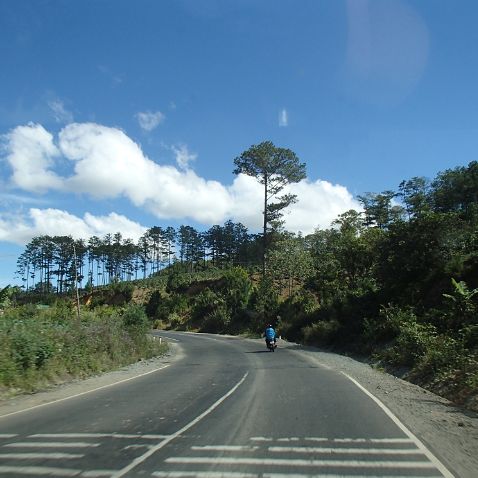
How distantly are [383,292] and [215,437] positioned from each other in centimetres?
2867

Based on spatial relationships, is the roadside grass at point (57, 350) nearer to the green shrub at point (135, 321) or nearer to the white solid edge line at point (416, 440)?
the green shrub at point (135, 321)

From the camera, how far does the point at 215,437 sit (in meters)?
8.37

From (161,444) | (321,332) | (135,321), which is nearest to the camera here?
(161,444)

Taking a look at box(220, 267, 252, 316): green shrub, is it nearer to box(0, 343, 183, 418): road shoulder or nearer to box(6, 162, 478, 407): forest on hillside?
box(6, 162, 478, 407): forest on hillside

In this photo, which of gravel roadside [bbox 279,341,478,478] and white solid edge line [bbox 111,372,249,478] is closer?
white solid edge line [bbox 111,372,249,478]

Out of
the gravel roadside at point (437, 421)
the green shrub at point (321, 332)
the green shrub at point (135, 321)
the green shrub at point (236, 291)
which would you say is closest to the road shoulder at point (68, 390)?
the green shrub at point (135, 321)

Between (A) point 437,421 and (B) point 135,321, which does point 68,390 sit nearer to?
(A) point 437,421

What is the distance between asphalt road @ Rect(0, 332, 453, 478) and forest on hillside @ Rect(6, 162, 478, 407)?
19.2 ft

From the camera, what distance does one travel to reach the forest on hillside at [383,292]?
2216 cm

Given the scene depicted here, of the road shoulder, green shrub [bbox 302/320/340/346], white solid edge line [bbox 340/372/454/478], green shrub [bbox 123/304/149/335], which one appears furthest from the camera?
green shrub [bbox 302/320/340/346]

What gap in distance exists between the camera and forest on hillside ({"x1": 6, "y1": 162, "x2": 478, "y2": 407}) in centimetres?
2216

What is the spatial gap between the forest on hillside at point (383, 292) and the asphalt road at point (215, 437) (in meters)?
5.85

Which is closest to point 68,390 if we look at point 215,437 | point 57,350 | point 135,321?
point 57,350

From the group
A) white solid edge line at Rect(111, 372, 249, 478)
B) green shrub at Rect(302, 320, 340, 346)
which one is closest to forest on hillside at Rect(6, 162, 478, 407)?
green shrub at Rect(302, 320, 340, 346)
